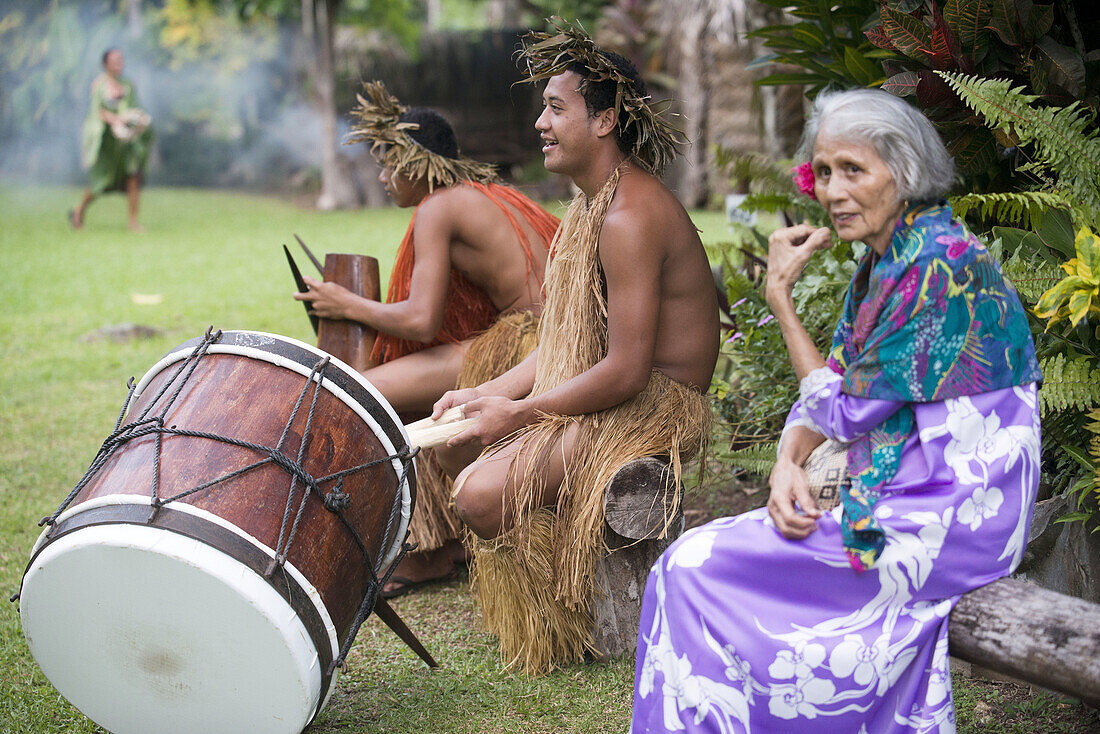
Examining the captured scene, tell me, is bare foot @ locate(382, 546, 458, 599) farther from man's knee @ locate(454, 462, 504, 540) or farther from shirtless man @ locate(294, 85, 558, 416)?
man's knee @ locate(454, 462, 504, 540)

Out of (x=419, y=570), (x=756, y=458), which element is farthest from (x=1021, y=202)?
(x=419, y=570)

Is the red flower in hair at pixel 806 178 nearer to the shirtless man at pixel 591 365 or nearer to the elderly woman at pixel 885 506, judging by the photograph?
the elderly woman at pixel 885 506

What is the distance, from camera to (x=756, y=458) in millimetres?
3521

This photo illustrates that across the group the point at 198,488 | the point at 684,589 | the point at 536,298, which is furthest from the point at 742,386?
the point at 198,488

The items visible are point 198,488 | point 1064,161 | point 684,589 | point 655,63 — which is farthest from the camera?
point 655,63

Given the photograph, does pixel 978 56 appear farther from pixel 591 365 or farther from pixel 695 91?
pixel 695 91

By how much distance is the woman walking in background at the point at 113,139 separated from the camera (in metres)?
12.6

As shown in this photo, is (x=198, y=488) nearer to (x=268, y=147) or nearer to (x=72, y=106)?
(x=72, y=106)

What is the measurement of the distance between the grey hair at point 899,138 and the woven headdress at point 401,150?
1968 mm

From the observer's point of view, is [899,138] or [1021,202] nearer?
[899,138]

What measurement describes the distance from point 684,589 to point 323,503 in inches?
35.1

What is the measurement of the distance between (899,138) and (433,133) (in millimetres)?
2183

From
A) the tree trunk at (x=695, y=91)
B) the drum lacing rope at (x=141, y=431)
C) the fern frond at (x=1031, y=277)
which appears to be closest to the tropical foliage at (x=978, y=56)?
the fern frond at (x=1031, y=277)

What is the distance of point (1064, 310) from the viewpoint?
2.29 metres
